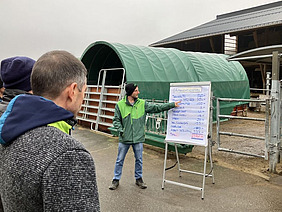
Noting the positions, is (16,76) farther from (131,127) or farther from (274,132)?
(274,132)

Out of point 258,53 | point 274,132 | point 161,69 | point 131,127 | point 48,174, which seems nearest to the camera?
point 48,174

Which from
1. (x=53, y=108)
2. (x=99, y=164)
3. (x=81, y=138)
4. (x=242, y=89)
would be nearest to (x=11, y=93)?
(x=53, y=108)

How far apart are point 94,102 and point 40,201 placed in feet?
33.7

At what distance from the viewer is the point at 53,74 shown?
1.17m

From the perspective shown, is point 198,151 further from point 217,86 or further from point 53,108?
point 53,108

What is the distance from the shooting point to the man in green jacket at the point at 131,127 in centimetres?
471

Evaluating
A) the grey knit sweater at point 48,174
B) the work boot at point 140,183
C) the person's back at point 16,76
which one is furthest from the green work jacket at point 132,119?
the grey knit sweater at point 48,174

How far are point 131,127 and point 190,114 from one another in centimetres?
110

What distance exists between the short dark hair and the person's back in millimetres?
479

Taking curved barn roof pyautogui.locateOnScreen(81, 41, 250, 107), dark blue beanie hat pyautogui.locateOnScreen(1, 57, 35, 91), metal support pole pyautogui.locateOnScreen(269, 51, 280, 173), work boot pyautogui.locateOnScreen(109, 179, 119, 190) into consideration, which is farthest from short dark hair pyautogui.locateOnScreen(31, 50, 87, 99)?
curved barn roof pyautogui.locateOnScreen(81, 41, 250, 107)

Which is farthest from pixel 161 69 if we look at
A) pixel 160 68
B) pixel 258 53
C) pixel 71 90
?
pixel 71 90

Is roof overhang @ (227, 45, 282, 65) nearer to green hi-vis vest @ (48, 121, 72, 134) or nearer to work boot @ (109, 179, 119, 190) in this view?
work boot @ (109, 179, 119, 190)

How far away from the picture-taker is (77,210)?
3.21 ft

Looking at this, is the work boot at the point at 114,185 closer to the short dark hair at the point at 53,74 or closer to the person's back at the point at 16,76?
the person's back at the point at 16,76
